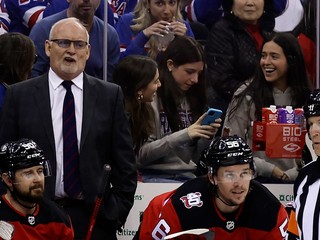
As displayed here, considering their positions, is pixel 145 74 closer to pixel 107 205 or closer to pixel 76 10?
pixel 76 10

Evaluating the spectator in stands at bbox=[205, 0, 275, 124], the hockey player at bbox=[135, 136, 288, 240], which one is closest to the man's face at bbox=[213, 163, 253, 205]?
the hockey player at bbox=[135, 136, 288, 240]

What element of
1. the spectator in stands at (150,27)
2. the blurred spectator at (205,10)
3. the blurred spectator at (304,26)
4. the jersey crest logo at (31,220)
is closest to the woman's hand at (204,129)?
the spectator in stands at (150,27)

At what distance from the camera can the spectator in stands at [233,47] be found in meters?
6.10

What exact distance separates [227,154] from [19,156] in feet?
3.03

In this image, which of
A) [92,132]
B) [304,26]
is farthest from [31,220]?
[304,26]

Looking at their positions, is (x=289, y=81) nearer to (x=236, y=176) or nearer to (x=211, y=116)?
(x=211, y=116)

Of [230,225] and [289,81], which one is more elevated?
[289,81]

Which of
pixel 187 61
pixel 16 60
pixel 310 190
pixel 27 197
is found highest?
pixel 16 60

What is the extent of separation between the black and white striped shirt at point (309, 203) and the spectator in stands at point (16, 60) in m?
1.74

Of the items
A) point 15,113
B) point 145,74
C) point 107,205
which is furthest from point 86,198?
point 145,74

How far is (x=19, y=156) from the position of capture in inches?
184

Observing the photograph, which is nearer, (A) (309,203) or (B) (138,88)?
(A) (309,203)

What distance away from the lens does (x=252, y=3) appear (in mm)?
6141

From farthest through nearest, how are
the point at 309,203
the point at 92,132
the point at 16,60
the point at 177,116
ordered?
1. the point at 177,116
2. the point at 16,60
3. the point at 92,132
4. the point at 309,203
